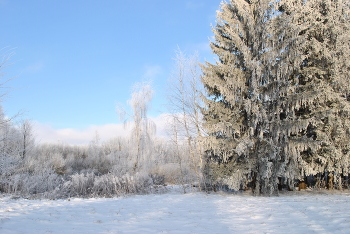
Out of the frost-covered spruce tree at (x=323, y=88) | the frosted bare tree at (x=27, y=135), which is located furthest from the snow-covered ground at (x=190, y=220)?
the frosted bare tree at (x=27, y=135)

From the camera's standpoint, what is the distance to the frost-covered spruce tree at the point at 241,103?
10.6 metres

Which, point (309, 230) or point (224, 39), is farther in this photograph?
point (224, 39)

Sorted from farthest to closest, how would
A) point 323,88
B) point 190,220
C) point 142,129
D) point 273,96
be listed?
point 142,129
point 323,88
point 273,96
point 190,220

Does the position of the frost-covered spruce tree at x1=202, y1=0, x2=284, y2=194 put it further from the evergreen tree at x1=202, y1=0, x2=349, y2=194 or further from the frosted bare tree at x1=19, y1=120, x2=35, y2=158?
the frosted bare tree at x1=19, y1=120, x2=35, y2=158

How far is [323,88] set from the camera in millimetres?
11094

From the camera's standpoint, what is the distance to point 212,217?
22.1 ft

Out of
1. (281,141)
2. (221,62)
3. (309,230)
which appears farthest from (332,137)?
(309,230)

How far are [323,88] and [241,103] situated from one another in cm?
378

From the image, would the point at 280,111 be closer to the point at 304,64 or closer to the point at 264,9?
the point at 304,64

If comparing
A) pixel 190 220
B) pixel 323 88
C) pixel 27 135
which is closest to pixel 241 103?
pixel 323 88

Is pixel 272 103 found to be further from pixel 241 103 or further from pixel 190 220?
pixel 190 220

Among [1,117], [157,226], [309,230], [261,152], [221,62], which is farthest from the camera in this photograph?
[221,62]

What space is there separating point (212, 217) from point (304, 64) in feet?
32.8

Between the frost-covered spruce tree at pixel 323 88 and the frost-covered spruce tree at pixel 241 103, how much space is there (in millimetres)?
1322
